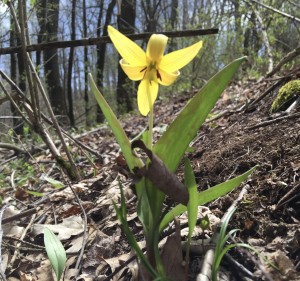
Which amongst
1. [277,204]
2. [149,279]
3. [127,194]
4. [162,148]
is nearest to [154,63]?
[162,148]

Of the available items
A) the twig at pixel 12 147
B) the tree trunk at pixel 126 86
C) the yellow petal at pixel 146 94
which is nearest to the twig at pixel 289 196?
the yellow petal at pixel 146 94

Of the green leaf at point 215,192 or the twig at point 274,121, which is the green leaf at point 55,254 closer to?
the green leaf at point 215,192

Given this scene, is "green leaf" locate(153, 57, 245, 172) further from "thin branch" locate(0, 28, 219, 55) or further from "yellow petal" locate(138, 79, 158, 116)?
"thin branch" locate(0, 28, 219, 55)

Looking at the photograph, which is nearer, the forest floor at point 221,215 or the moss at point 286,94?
the forest floor at point 221,215

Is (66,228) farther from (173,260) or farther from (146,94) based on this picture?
(146,94)

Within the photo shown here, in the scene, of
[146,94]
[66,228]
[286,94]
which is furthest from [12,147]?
[146,94]

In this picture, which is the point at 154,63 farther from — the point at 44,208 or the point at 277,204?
the point at 44,208
